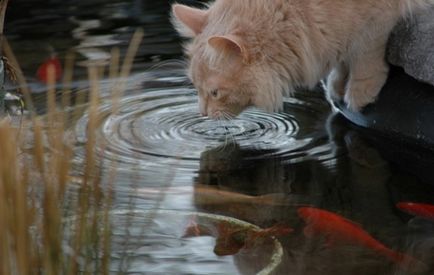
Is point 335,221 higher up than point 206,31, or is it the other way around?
point 206,31

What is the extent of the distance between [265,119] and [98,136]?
104 centimetres

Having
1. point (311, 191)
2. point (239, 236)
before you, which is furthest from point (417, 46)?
point (239, 236)

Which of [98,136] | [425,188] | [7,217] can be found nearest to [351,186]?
[425,188]

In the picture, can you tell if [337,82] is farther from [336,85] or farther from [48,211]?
[48,211]

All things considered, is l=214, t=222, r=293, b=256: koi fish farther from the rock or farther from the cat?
the rock

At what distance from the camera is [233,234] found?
13.3ft

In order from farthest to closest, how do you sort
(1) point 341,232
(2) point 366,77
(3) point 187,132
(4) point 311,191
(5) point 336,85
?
(5) point 336,85, (3) point 187,132, (2) point 366,77, (4) point 311,191, (1) point 341,232

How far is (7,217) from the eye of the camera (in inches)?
97.1

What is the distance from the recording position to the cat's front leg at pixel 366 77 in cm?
497

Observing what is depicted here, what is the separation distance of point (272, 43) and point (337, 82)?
1032 millimetres

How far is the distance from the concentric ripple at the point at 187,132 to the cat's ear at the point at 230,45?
2.29 ft

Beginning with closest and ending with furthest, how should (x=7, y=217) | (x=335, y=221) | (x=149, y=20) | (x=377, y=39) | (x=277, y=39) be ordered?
(x=7, y=217)
(x=335, y=221)
(x=277, y=39)
(x=377, y=39)
(x=149, y=20)

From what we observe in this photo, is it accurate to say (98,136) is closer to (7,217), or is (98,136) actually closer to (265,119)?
(265,119)

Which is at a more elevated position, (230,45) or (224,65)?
(230,45)
